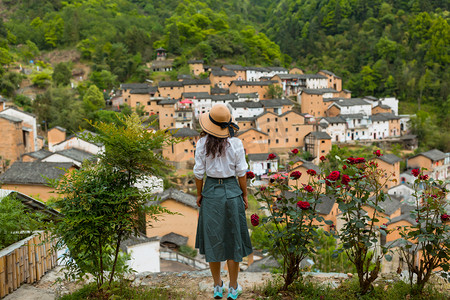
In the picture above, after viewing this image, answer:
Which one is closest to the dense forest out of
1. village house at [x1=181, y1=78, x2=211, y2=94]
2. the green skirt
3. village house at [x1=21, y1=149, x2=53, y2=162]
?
village house at [x1=181, y1=78, x2=211, y2=94]

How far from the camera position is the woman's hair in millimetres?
3201

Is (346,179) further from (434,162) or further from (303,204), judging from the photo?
(434,162)

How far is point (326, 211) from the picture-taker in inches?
643

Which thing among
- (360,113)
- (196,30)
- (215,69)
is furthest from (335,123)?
(196,30)

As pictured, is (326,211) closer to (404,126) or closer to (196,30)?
(404,126)

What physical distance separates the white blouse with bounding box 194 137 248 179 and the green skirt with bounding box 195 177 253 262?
0.27ft

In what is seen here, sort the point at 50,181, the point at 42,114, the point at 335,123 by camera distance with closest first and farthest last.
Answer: the point at 50,181, the point at 42,114, the point at 335,123

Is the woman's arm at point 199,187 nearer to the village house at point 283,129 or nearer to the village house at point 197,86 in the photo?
the village house at point 283,129

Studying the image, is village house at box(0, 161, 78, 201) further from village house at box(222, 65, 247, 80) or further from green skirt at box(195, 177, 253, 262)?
village house at box(222, 65, 247, 80)

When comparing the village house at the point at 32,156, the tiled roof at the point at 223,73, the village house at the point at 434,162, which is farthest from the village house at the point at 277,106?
the village house at the point at 32,156

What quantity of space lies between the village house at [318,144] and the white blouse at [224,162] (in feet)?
86.5

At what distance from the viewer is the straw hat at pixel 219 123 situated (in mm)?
3195

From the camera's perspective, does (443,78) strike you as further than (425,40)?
No

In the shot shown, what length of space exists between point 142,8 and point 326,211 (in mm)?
66144
